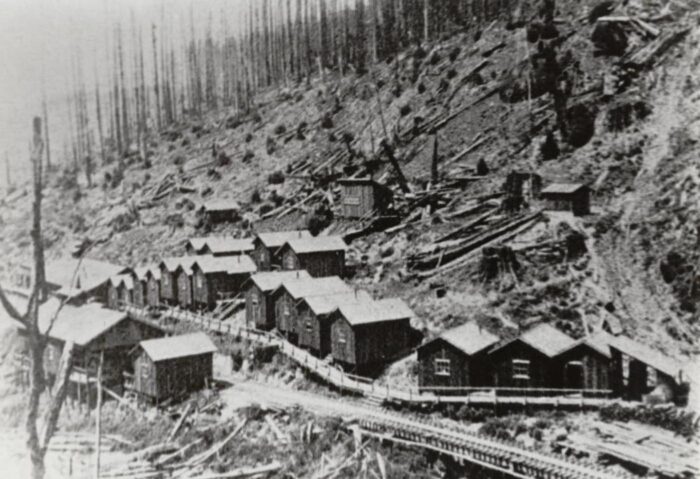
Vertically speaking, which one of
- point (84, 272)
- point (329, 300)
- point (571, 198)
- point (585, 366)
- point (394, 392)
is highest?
point (571, 198)

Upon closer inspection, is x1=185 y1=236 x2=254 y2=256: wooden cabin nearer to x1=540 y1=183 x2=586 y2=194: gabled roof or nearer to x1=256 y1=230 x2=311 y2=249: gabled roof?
x1=256 y1=230 x2=311 y2=249: gabled roof

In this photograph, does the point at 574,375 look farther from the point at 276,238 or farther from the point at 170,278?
the point at 170,278

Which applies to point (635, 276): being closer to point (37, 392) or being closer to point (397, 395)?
point (397, 395)

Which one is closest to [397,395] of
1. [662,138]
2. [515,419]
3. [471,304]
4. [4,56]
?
[515,419]

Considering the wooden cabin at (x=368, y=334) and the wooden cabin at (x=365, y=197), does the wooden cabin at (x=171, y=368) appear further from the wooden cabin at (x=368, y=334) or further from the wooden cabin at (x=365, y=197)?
the wooden cabin at (x=365, y=197)

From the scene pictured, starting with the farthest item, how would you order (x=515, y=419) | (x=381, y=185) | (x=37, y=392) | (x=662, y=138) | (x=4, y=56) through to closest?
(x=381, y=185), (x=662, y=138), (x=515, y=419), (x=4, y=56), (x=37, y=392)

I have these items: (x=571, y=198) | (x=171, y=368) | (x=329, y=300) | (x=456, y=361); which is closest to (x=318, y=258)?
(x=329, y=300)
